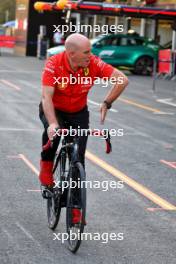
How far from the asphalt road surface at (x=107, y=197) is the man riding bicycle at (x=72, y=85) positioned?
0.91 meters

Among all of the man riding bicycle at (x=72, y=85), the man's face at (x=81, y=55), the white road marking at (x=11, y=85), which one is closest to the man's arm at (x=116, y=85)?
the man riding bicycle at (x=72, y=85)

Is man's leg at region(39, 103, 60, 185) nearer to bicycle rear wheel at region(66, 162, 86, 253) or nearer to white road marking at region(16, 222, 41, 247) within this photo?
white road marking at region(16, 222, 41, 247)

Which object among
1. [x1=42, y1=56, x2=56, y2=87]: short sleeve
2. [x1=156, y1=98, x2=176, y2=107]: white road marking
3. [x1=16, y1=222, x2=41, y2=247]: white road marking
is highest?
[x1=42, y1=56, x2=56, y2=87]: short sleeve

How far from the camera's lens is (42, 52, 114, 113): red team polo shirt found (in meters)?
7.04

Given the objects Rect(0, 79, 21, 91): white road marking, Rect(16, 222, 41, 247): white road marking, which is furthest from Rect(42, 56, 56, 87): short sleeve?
Rect(0, 79, 21, 91): white road marking

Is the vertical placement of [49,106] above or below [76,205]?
above

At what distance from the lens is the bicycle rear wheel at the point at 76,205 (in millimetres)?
6716

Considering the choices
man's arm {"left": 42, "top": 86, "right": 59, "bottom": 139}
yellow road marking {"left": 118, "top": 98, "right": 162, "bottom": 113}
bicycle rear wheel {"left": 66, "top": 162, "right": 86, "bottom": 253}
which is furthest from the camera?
yellow road marking {"left": 118, "top": 98, "right": 162, "bottom": 113}

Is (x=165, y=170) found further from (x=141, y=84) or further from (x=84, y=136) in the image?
(x=141, y=84)

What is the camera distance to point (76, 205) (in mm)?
6887

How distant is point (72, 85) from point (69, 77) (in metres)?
0.07

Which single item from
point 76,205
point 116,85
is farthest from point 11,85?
point 76,205

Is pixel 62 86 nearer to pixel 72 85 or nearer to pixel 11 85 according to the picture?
pixel 72 85

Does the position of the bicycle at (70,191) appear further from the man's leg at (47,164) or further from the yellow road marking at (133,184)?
the yellow road marking at (133,184)
